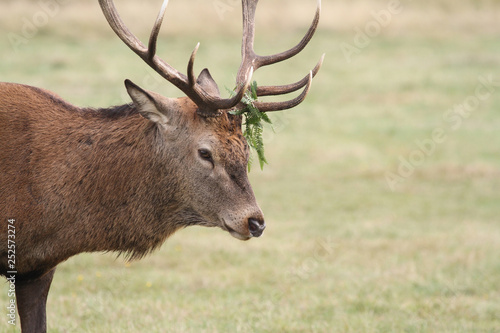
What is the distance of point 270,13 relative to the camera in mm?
26297

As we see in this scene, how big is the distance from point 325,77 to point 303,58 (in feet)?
5.85

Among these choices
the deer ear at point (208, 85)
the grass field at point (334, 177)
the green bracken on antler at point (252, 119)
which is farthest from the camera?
the grass field at point (334, 177)

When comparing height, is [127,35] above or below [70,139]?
above

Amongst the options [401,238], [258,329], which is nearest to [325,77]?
[401,238]

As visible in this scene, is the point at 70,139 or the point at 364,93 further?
the point at 364,93

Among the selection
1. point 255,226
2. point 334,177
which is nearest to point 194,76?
point 255,226

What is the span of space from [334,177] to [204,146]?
29.2 ft

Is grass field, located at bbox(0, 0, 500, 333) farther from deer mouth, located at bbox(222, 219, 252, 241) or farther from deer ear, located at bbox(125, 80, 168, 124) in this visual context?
deer ear, located at bbox(125, 80, 168, 124)

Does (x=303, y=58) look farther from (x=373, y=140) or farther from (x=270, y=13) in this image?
(x=373, y=140)

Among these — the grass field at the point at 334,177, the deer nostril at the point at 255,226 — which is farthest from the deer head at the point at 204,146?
the grass field at the point at 334,177

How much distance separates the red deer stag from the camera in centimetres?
481

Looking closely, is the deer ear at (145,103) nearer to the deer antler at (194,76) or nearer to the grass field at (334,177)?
the deer antler at (194,76)

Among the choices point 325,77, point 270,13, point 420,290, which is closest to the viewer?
point 420,290

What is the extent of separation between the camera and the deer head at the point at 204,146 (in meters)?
4.77
